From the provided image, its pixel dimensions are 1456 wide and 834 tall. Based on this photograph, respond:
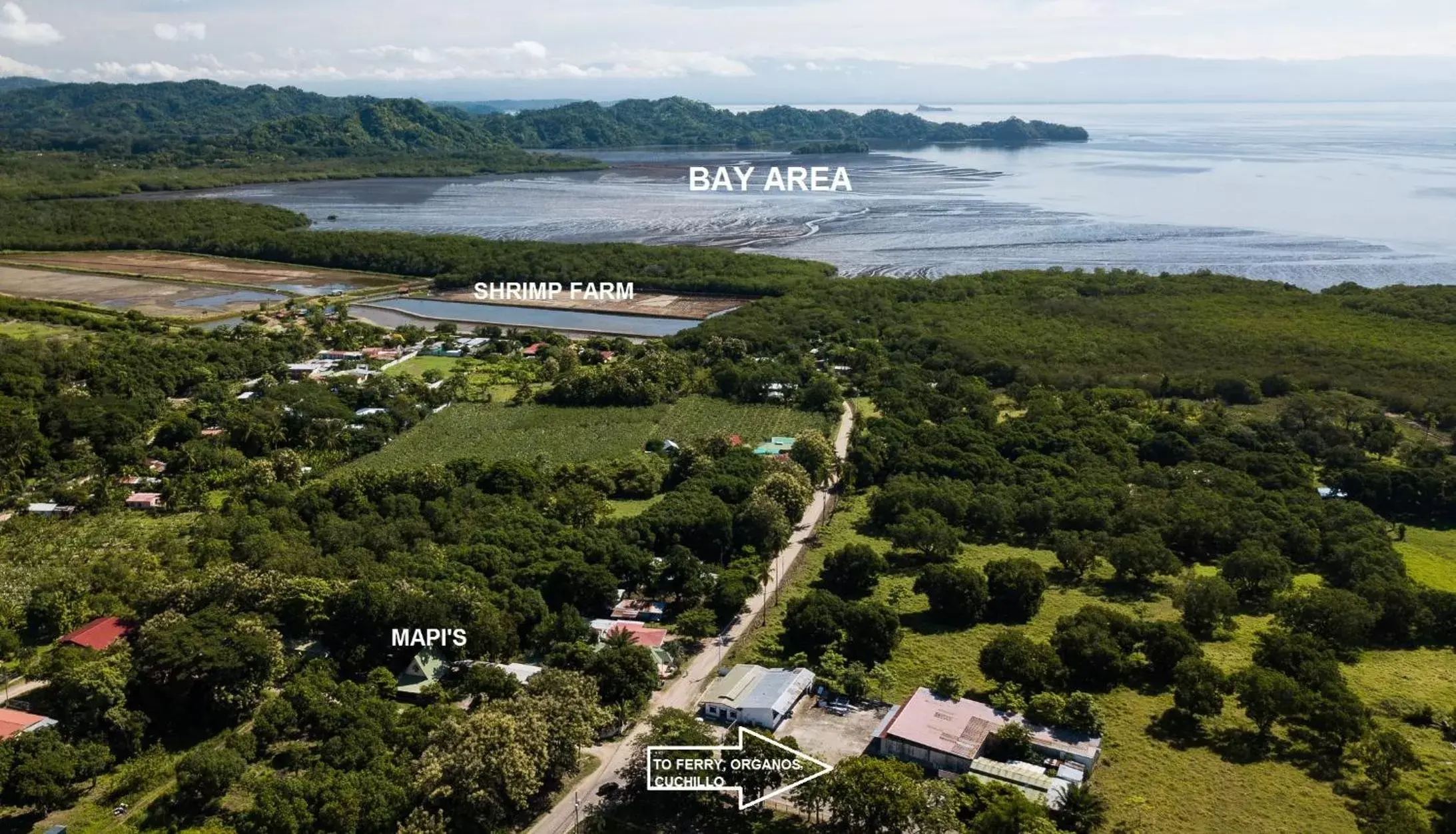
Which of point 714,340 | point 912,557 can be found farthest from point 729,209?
point 912,557

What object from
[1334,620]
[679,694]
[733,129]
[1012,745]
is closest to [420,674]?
[679,694]

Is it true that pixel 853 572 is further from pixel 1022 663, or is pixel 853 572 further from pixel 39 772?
pixel 39 772

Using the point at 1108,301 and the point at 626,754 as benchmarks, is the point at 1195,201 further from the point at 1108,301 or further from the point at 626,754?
the point at 626,754

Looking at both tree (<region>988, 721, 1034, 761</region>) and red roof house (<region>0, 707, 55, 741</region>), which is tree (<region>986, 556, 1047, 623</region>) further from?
red roof house (<region>0, 707, 55, 741</region>)

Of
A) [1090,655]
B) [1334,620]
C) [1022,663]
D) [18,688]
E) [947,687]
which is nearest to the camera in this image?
[947,687]

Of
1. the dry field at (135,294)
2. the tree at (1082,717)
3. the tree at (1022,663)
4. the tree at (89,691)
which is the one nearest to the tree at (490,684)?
the tree at (89,691)

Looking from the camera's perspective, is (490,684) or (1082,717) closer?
(1082,717)
